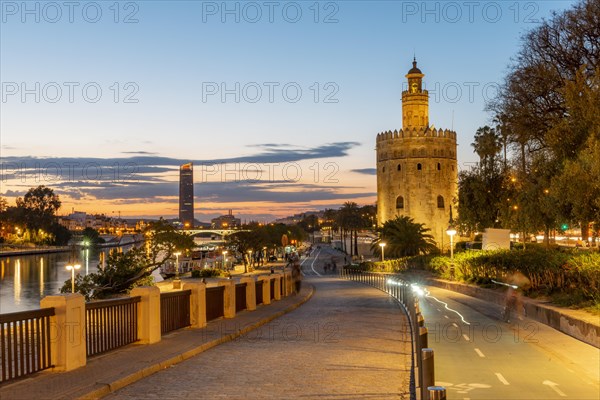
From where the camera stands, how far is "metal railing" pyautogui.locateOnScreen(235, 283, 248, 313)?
2400 centimetres

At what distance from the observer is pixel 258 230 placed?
116500mm

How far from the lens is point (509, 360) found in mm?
14711

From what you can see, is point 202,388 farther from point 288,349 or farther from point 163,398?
point 288,349

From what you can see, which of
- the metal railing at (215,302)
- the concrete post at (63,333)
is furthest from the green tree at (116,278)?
the concrete post at (63,333)

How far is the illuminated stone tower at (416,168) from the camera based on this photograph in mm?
106000

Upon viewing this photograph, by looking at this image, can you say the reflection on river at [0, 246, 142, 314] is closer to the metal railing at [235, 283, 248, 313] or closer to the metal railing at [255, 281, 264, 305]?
the metal railing at [255, 281, 264, 305]

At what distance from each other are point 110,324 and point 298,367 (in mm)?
3950

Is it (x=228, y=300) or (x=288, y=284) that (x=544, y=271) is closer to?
(x=228, y=300)

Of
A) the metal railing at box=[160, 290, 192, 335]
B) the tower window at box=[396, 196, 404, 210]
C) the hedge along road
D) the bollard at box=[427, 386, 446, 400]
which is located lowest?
the hedge along road

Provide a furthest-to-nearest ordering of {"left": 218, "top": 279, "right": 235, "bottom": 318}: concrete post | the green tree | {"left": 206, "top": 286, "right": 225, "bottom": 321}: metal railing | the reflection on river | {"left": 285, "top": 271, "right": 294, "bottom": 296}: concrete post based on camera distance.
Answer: the reflection on river
the green tree
{"left": 285, "top": 271, "right": 294, "bottom": 296}: concrete post
{"left": 218, "top": 279, "right": 235, "bottom": 318}: concrete post
{"left": 206, "top": 286, "right": 225, "bottom": 321}: metal railing

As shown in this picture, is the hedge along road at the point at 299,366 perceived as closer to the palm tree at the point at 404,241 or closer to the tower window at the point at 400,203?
the palm tree at the point at 404,241

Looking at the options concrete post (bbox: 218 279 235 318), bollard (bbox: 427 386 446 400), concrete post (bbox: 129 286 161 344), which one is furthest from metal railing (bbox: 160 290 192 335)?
bollard (bbox: 427 386 446 400)

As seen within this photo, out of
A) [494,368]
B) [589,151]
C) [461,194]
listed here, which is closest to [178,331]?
[494,368]

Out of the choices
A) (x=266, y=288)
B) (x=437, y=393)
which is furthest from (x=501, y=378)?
(x=266, y=288)
